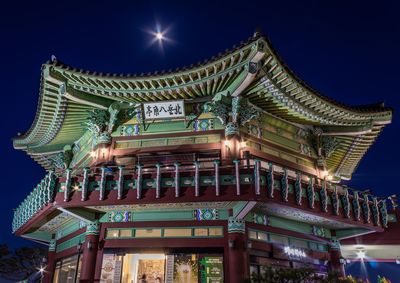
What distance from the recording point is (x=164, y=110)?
17.9 metres

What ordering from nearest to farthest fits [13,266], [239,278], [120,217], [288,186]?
[239,278] < [288,186] < [120,217] < [13,266]

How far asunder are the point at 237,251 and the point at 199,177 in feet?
10.8

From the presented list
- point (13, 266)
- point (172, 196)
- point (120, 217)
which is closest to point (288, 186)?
point (172, 196)

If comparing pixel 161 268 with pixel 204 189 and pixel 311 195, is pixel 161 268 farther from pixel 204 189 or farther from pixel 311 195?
pixel 311 195

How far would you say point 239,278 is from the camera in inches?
551

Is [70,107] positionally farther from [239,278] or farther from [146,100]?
[239,278]

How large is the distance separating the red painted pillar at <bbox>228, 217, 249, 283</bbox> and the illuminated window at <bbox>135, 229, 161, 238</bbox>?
3159mm

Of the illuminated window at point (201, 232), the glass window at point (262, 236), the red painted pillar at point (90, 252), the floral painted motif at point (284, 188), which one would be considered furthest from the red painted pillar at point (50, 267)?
the floral painted motif at point (284, 188)

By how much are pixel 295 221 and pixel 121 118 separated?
1031 cm

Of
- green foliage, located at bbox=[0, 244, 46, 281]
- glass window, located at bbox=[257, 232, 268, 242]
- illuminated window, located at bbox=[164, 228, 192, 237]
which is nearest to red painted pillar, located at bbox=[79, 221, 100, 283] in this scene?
illuminated window, located at bbox=[164, 228, 192, 237]

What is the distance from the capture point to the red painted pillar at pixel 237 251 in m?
14.1

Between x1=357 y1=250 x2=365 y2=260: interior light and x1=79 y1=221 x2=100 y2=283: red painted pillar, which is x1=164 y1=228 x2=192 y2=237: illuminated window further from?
x1=357 y1=250 x2=365 y2=260: interior light

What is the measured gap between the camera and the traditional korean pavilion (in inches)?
587

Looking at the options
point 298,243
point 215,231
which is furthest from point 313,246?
point 215,231
